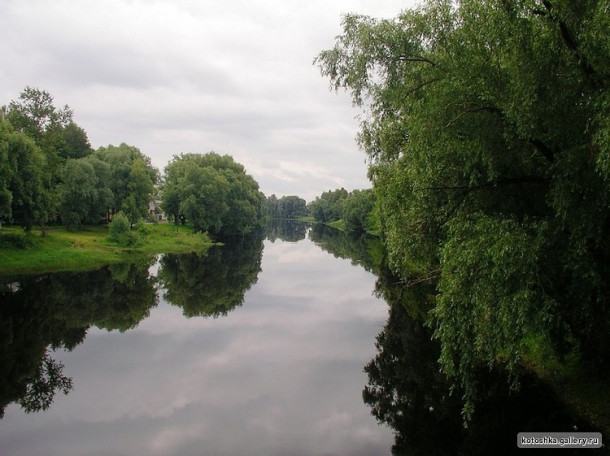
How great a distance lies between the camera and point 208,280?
37.9 meters

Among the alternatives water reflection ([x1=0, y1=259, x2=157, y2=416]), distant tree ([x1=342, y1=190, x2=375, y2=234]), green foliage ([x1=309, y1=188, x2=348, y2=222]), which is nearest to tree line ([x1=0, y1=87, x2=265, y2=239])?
water reflection ([x1=0, y1=259, x2=157, y2=416])

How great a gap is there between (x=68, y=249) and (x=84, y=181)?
17.1m

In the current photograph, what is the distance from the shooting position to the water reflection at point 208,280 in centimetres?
2938

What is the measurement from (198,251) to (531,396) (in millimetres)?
49731

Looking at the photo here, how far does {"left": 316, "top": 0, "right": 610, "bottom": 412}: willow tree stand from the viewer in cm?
932

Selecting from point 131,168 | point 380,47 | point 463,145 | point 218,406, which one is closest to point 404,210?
point 463,145

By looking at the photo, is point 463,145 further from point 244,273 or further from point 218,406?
point 244,273

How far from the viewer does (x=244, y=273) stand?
140 ft

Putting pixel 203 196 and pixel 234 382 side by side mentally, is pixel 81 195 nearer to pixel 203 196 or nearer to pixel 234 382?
pixel 203 196

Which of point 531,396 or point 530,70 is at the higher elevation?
point 530,70

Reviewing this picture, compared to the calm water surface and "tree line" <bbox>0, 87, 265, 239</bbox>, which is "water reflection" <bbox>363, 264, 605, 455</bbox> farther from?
"tree line" <bbox>0, 87, 265, 239</bbox>

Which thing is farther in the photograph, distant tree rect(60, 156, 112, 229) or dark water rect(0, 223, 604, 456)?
distant tree rect(60, 156, 112, 229)

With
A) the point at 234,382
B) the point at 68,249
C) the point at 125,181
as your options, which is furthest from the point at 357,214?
the point at 234,382

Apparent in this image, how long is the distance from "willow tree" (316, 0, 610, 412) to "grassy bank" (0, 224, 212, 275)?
33978 millimetres
